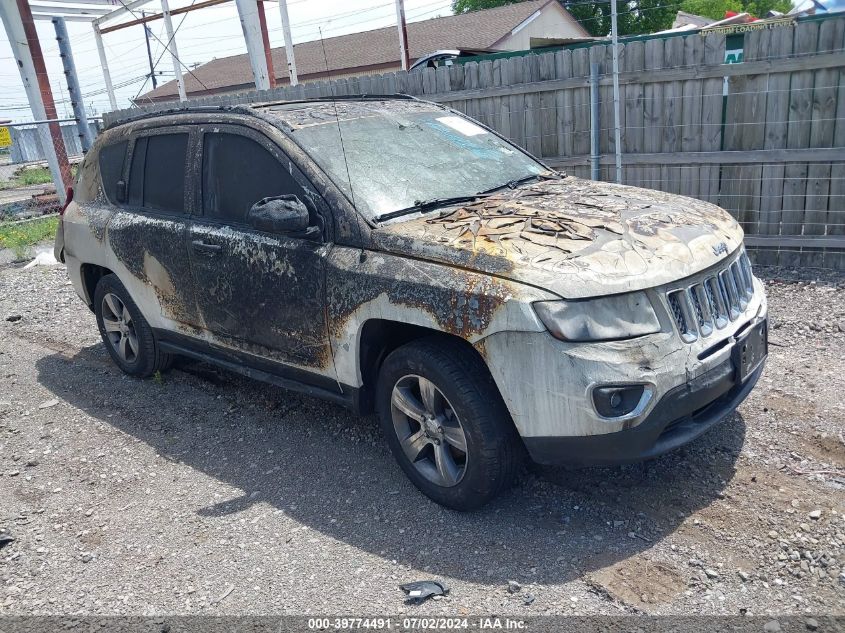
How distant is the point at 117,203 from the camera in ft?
17.0

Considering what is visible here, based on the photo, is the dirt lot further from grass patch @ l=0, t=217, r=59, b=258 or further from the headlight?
grass patch @ l=0, t=217, r=59, b=258

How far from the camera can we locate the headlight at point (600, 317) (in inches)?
115

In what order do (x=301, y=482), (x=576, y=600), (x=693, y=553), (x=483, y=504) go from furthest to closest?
(x=301, y=482) → (x=483, y=504) → (x=693, y=553) → (x=576, y=600)

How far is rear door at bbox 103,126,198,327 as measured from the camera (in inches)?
181

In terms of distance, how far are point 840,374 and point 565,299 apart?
2737 mm

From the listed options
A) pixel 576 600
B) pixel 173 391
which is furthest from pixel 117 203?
pixel 576 600

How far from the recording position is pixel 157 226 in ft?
15.5

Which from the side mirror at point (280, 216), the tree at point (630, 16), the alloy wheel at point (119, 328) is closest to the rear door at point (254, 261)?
the side mirror at point (280, 216)

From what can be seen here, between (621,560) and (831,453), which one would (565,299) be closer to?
(621,560)

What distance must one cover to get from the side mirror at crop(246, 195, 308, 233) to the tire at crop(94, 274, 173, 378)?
2000 millimetres

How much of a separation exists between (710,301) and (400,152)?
1.93 meters

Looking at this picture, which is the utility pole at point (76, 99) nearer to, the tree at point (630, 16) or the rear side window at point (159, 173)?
the rear side window at point (159, 173)

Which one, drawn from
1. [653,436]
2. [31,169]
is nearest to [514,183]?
[653,436]

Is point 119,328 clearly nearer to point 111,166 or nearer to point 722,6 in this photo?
point 111,166
